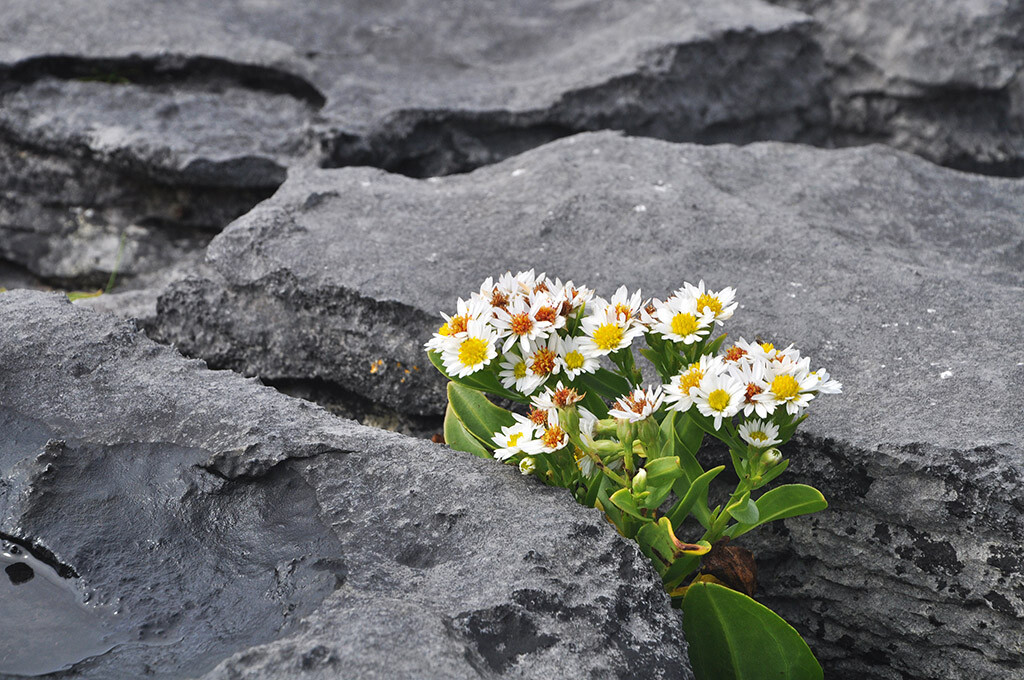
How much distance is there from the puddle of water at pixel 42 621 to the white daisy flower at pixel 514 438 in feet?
2.25

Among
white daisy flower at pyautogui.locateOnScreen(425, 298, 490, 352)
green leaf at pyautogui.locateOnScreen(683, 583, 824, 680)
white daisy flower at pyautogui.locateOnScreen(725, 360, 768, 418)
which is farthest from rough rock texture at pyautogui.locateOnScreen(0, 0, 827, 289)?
green leaf at pyautogui.locateOnScreen(683, 583, 824, 680)

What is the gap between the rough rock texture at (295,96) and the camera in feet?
11.2

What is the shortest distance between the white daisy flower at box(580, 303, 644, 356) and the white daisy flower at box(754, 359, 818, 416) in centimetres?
26

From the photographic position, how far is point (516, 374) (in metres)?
1.77

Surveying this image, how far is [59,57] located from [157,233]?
0.84m

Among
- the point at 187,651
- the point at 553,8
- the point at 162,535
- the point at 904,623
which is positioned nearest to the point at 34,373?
the point at 162,535

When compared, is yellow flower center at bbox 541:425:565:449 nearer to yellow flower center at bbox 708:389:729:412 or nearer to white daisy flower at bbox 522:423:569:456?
white daisy flower at bbox 522:423:569:456

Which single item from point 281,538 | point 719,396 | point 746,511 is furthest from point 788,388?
point 281,538

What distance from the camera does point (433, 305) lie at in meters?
2.31

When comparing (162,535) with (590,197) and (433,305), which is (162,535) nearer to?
(433,305)

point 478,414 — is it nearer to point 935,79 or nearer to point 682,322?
point 682,322

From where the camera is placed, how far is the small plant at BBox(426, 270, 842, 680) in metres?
1.63

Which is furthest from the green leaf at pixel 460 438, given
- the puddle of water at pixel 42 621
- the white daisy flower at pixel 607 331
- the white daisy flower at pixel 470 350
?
the puddle of water at pixel 42 621

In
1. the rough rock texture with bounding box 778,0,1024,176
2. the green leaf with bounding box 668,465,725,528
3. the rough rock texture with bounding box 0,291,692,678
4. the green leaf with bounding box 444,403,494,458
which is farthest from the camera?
the rough rock texture with bounding box 778,0,1024,176
